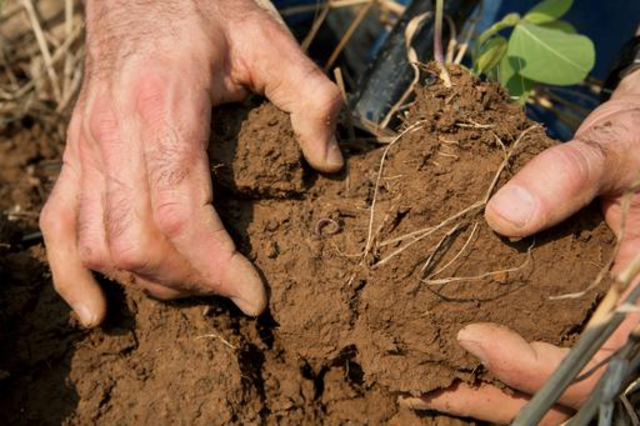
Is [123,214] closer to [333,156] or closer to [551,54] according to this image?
[333,156]

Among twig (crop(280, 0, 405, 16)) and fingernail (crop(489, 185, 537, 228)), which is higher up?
fingernail (crop(489, 185, 537, 228))

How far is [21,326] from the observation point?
1.61 m

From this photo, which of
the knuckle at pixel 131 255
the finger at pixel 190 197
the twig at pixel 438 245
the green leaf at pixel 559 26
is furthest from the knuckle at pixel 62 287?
the green leaf at pixel 559 26

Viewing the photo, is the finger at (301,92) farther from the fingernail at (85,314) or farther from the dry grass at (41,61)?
the dry grass at (41,61)

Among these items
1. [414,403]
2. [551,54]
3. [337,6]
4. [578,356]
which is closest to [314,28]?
[337,6]

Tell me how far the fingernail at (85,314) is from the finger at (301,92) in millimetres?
711

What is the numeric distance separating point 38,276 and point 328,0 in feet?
6.02

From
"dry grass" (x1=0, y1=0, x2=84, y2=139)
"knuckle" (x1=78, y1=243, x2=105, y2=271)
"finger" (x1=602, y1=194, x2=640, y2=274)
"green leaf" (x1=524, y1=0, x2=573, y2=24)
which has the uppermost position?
"green leaf" (x1=524, y1=0, x2=573, y2=24)

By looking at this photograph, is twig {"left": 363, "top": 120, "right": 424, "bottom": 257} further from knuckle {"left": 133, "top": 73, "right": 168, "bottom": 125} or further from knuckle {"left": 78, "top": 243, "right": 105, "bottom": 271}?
knuckle {"left": 78, "top": 243, "right": 105, "bottom": 271}

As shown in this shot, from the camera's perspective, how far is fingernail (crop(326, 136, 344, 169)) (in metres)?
1.55

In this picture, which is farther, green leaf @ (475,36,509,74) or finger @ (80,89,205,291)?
green leaf @ (475,36,509,74)

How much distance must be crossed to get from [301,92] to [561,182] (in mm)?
680

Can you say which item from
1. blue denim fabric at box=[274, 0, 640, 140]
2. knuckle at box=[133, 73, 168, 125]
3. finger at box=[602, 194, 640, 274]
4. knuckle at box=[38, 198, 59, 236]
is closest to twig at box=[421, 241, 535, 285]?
finger at box=[602, 194, 640, 274]

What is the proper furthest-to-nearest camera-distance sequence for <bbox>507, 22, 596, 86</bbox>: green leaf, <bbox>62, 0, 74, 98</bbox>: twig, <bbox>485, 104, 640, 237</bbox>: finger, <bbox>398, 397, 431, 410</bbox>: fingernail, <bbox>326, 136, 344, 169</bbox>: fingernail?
<bbox>62, 0, 74, 98</bbox>: twig, <bbox>507, 22, 596, 86</bbox>: green leaf, <bbox>326, 136, 344, 169</bbox>: fingernail, <bbox>398, 397, 431, 410</bbox>: fingernail, <bbox>485, 104, 640, 237</bbox>: finger
